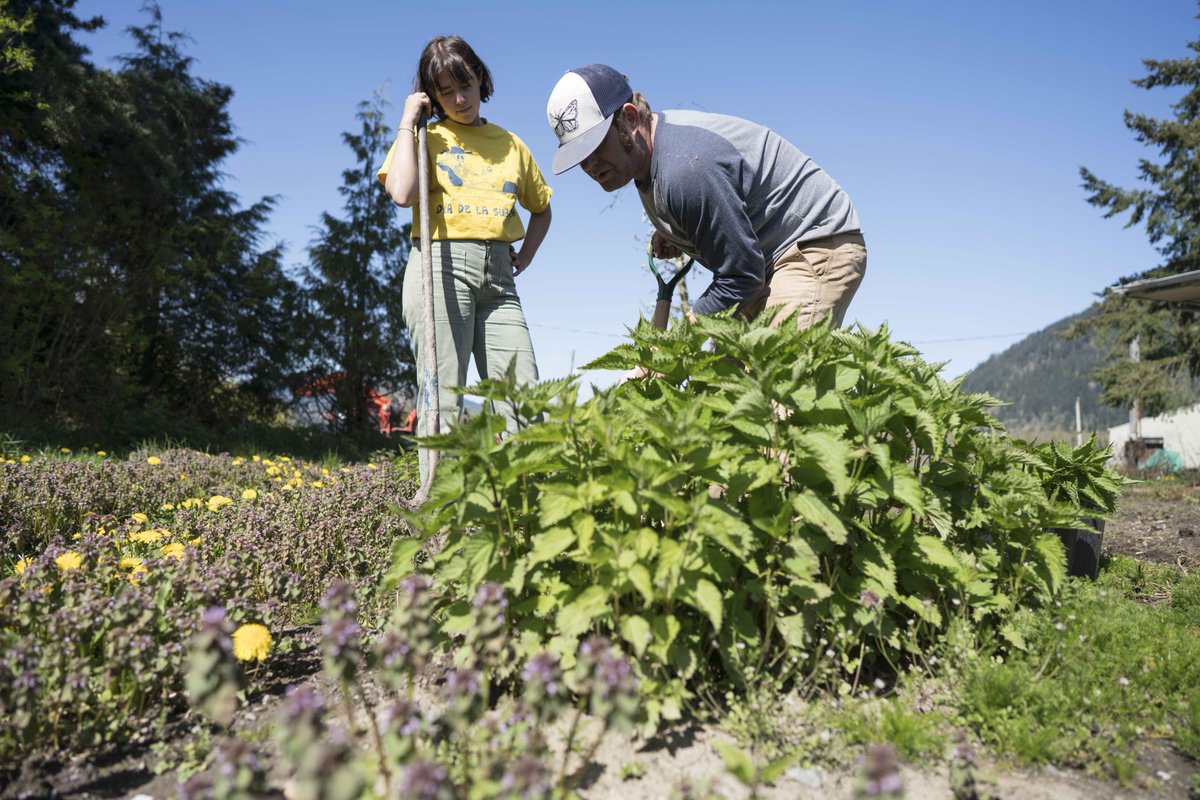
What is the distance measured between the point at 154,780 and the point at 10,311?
984 cm

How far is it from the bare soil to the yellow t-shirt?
98.7 inches

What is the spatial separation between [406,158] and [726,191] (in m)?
1.80

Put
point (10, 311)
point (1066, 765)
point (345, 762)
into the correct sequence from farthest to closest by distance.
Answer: point (10, 311) → point (1066, 765) → point (345, 762)

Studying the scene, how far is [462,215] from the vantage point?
3709 mm

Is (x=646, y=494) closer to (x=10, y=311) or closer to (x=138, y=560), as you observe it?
(x=138, y=560)

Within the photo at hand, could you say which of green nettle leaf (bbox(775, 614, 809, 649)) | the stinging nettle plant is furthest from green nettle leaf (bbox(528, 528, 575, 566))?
green nettle leaf (bbox(775, 614, 809, 649))

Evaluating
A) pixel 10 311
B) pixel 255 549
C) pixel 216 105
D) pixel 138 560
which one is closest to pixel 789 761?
pixel 255 549

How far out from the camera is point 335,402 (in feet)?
43.0

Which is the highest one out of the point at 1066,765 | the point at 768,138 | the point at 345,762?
the point at 768,138

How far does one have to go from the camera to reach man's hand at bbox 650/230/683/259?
348 centimetres

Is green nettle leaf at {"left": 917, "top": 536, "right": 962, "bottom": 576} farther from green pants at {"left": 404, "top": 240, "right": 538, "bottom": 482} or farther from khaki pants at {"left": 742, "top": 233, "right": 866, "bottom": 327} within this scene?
green pants at {"left": 404, "top": 240, "right": 538, "bottom": 482}

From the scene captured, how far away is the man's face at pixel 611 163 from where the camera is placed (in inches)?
110

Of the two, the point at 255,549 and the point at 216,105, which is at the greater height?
the point at 216,105

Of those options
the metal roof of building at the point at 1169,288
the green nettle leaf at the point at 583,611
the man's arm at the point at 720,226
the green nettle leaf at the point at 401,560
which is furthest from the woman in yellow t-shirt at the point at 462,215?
the metal roof of building at the point at 1169,288
